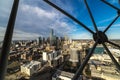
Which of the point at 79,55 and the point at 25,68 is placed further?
the point at 79,55

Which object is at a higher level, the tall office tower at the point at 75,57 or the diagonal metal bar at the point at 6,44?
the diagonal metal bar at the point at 6,44

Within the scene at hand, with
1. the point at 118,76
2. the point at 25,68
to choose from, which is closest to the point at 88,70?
the point at 118,76

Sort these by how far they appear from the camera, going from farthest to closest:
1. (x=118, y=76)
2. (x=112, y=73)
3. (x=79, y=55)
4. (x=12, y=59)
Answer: (x=12, y=59), (x=79, y=55), (x=112, y=73), (x=118, y=76)

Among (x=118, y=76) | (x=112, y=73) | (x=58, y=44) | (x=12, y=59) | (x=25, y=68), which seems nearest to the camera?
(x=118, y=76)

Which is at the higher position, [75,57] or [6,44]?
[6,44]

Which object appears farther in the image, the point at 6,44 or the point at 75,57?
the point at 75,57

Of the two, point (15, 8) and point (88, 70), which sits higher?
point (15, 8)

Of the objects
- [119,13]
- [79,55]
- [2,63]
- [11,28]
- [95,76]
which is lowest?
[95,76]

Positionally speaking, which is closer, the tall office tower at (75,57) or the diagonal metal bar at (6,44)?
the diagonal metal bar at (6,44)

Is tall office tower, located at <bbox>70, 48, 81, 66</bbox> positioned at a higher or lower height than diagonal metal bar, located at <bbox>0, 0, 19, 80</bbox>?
lower

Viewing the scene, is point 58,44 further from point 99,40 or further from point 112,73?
point 99,40

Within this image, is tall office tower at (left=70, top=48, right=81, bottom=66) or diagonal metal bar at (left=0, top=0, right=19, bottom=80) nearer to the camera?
diagonal metal bar at (left=0, top=0, right=19, bottom=80)
